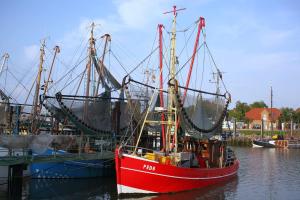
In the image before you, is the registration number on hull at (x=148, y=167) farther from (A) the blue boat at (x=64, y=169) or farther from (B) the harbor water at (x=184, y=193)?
(A) the blue boat at (x=64, y=169)

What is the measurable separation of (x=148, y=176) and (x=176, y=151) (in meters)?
3.48

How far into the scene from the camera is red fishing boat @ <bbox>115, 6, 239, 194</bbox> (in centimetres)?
2684

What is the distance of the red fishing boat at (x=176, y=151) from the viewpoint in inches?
1057

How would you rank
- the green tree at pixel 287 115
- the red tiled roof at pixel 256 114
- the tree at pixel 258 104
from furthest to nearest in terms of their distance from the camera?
the tree at pixel 258 104 → the red tiled roof at pixel 256 114 → the green tree at pixel 287 115

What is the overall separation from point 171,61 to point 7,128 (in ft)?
56.9

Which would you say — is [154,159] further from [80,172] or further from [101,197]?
[80,172]

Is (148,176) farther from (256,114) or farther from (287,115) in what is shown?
(256,114)

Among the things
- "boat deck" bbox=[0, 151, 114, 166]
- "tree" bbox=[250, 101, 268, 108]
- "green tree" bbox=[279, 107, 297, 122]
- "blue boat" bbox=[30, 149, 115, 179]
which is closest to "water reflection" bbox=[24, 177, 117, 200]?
"blue boat" bbox=[30, 149, 115, 179]

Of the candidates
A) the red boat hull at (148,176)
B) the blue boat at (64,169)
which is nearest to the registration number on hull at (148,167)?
the red boat hull at (148,176)

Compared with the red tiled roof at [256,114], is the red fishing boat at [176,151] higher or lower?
lower

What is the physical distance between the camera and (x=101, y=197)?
28.4m

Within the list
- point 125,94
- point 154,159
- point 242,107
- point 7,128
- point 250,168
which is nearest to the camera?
point 154,159

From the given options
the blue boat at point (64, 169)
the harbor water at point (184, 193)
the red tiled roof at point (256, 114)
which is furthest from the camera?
the red tiled roof at point (256, 114)

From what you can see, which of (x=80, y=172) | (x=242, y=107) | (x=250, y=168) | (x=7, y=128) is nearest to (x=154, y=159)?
(x=80, y=172)
